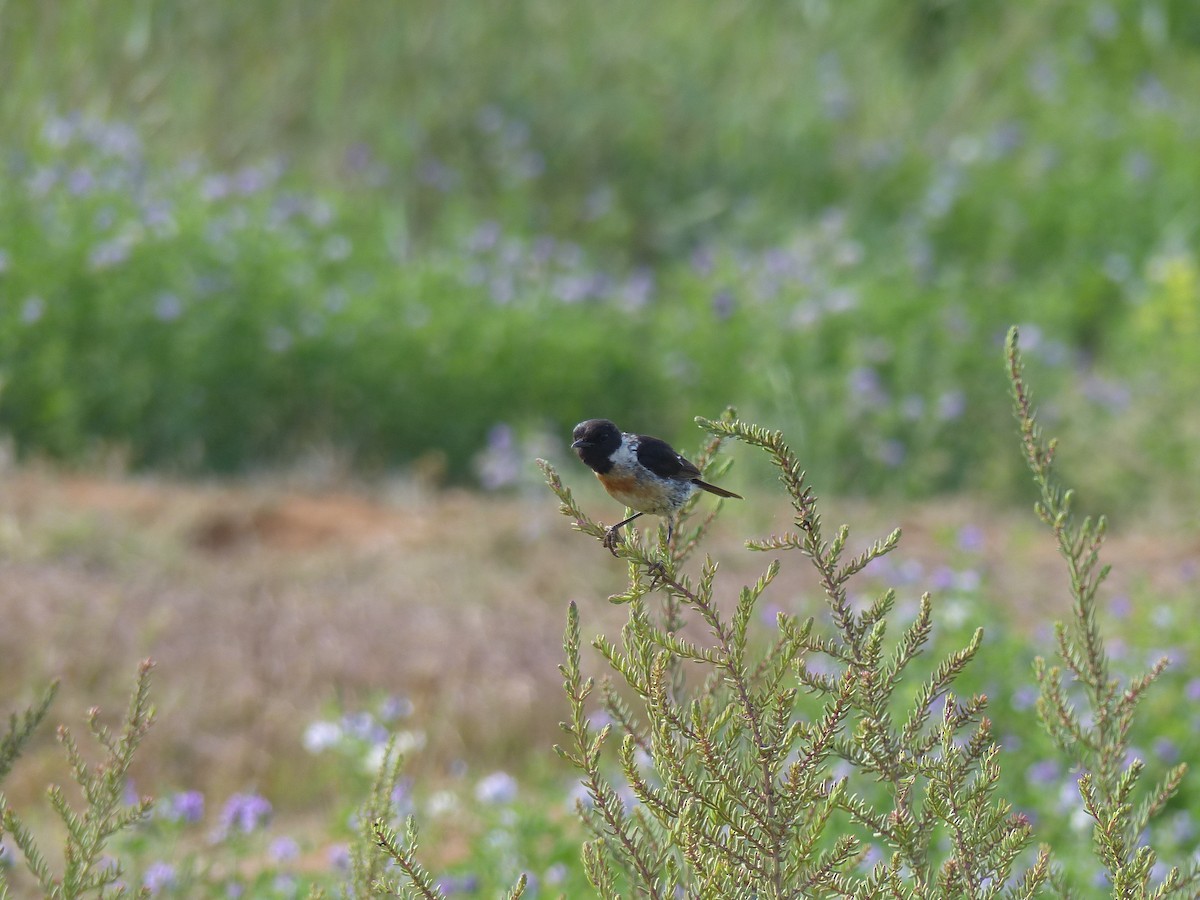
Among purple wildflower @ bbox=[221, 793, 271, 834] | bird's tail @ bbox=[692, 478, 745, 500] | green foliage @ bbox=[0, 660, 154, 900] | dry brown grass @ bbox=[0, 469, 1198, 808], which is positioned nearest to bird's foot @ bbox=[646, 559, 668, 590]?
bird's tail @ bbox=[692, 478, 745, 500]

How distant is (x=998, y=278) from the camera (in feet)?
27.2

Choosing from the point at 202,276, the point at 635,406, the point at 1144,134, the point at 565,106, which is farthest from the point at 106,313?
the point at 1144,134

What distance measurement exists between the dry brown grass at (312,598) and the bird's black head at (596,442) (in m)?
1.76

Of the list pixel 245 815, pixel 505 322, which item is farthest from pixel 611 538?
pixel 505 322

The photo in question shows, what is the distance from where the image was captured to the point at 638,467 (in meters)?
2.29

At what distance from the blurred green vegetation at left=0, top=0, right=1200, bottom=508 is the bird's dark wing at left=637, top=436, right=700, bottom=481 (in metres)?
3.04

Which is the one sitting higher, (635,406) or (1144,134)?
(1144,134)

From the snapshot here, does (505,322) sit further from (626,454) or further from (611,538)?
(611,538)

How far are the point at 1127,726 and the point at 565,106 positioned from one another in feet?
28.1

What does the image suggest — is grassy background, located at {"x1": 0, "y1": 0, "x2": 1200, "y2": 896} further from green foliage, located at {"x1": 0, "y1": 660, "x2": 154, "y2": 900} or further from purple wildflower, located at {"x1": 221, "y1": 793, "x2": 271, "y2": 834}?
green foliage, located at {"x1": 0, "y1": 660, "x2": 154, "y2": 900}

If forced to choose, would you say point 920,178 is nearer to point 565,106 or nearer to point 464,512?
point 565,106

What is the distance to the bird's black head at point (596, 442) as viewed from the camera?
225cm

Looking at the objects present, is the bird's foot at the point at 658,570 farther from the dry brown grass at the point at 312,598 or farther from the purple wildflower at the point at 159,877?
the dry brown grass at the point at 312,598

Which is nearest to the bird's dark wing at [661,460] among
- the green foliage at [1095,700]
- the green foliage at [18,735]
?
the green foliage at [1095,700]
